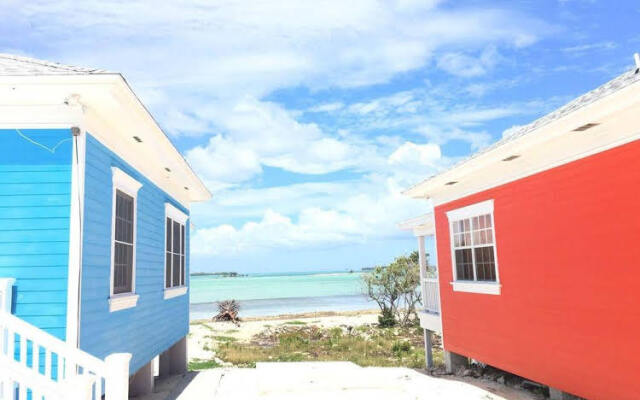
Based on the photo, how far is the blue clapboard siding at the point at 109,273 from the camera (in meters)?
6.48

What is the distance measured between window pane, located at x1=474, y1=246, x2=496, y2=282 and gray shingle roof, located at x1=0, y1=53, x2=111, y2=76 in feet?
26.7

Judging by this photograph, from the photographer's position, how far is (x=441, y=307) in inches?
520

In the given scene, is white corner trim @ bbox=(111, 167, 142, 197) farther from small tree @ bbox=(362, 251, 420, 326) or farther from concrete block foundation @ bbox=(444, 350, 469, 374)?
small tree @ bbox=(362, 251, 420, 326)

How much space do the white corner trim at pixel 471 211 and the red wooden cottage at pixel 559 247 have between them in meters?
0.03

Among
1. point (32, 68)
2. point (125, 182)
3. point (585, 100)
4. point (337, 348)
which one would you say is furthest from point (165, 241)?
point (337, 348)

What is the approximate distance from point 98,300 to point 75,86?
2797mm

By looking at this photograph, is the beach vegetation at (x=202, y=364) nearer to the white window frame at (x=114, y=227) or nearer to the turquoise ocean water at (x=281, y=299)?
the white window frame at (x=114, y=227)

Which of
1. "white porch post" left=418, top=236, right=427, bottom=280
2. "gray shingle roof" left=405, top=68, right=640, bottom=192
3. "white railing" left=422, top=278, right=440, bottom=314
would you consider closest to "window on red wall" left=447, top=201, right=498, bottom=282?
"gray shingle roof" left=405, top=68, right=640, bottom=192

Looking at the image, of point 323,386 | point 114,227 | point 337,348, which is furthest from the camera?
point 337,348

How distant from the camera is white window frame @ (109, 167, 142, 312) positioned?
7461 mm

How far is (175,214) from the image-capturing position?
41.5 feet

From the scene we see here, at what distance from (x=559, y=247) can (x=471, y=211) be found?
3.09m

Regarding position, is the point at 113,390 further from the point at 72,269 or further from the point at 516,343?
the point at 516,343

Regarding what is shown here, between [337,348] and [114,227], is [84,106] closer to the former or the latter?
[114,227]
